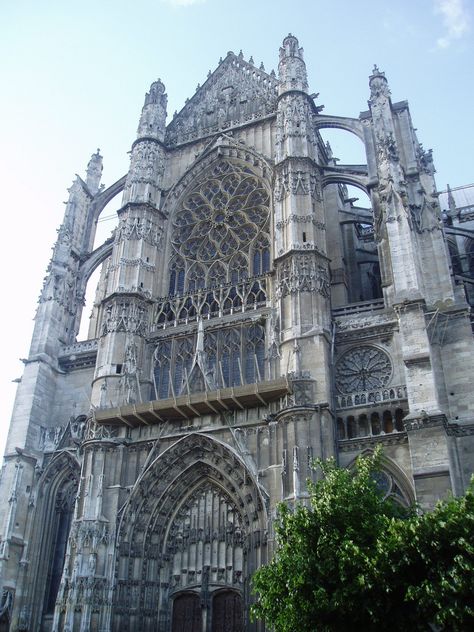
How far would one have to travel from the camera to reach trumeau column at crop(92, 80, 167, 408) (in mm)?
24969

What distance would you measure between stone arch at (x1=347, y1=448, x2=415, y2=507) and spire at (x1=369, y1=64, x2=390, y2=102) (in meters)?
15.0

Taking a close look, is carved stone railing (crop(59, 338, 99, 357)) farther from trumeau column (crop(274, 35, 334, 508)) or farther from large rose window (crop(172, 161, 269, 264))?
trumeau column (crop(274, 35, 334, 508))

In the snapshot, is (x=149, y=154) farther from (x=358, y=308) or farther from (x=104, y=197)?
(x=358, y=308)

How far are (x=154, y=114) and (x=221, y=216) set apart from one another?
6.98 meters

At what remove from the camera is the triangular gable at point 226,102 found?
3105 centimetres

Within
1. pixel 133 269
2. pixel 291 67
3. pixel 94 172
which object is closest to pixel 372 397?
pixel 133 269

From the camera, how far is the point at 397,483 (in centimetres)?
1984

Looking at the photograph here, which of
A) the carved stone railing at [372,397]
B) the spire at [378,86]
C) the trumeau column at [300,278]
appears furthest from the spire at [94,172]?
the carved stone railing at [372,397]

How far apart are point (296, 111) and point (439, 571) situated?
796 inches

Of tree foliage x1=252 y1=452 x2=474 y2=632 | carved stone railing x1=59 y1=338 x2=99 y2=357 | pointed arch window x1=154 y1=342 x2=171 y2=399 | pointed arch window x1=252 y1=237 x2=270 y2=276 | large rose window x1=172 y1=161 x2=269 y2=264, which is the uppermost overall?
large rose window x1=172 y1=161 x2=269 y2=264

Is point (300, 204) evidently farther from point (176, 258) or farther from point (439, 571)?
point (439, 571)

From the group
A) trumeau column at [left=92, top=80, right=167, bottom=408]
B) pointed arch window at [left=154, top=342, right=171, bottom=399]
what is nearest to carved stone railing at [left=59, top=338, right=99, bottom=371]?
trumeau column at [left=92, top=80, right=167, bottom=408]

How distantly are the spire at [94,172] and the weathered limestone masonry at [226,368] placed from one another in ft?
7.57

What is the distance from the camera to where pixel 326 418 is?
68.7ft
